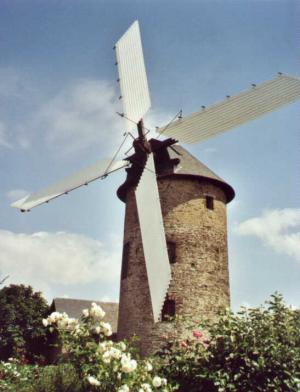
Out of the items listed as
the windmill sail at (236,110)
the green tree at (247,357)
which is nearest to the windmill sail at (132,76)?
the windmill sail at (236,110)

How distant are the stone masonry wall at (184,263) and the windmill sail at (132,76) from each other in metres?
5.47

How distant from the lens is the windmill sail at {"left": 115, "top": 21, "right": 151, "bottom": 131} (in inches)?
401

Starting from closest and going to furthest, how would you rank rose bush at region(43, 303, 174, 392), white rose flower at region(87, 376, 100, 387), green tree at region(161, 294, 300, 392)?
white rose flower at region(87, 376, 100, 387)
rose bush at region(43, 303, 174, 392)
green tree at region(161, 294, 300, 392)

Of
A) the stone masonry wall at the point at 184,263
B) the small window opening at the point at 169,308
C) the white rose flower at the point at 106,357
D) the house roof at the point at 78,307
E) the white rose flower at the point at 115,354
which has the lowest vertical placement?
the white rose flower at the point at 106,357

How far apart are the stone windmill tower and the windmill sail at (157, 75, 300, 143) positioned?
A: 12.3ft

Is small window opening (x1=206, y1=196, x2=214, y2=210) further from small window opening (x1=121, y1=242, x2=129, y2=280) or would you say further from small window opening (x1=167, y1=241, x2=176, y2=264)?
small window opening (x1=121, y1=242, x2=129, y2=280)

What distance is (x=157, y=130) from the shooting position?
1055 cm

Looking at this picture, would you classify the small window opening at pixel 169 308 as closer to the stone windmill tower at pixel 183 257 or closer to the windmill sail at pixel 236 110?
the stone windmill tower at pixel 183 257

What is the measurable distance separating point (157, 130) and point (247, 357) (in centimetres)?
584

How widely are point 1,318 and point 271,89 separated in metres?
30.6

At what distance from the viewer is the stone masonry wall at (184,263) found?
14281 mm

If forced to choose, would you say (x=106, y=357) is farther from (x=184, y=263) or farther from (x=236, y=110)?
(x=184, y=263)

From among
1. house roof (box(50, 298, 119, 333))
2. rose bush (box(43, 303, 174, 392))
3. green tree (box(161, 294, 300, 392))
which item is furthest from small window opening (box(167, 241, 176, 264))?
house roof (box(50, 298, 119, 333))

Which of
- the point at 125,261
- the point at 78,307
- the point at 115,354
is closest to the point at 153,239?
the point at 115,354
